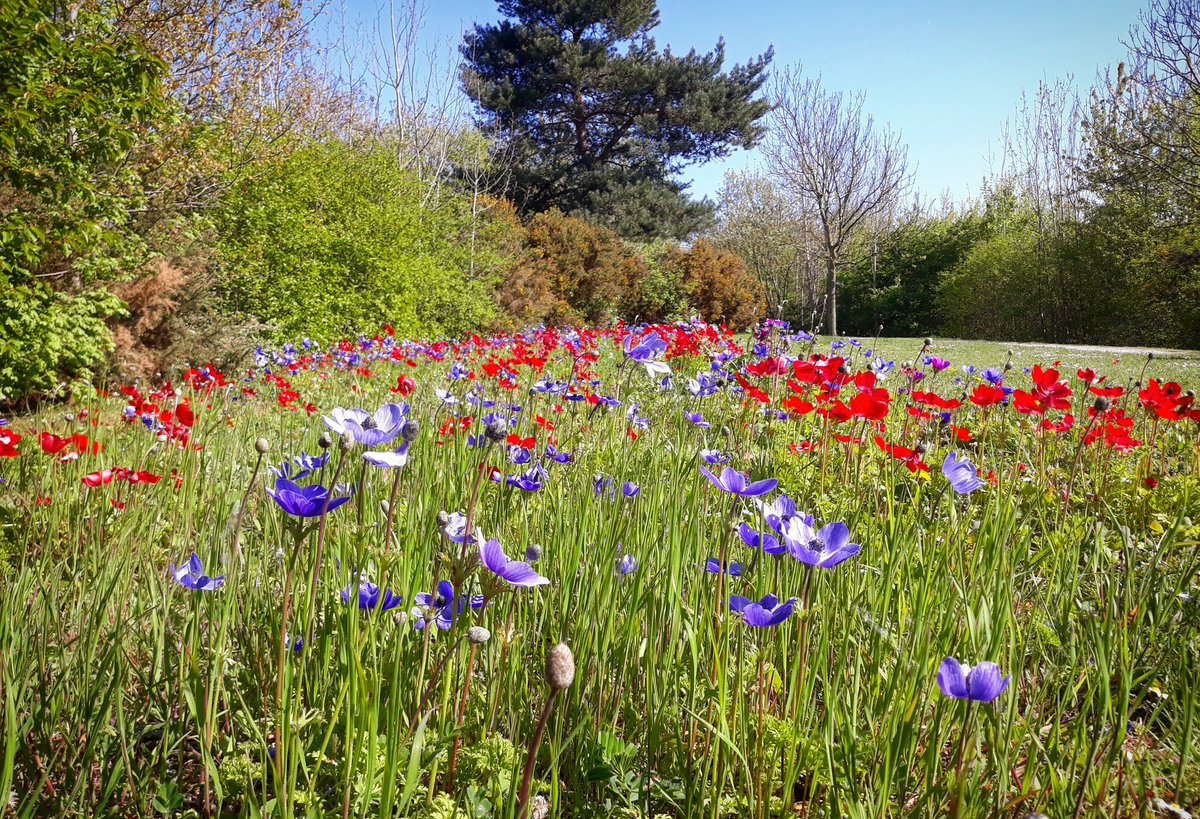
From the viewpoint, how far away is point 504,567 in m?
0.89

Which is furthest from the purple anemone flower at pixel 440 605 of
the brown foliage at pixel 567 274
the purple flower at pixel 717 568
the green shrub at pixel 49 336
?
the brown foliage at pixel 567 274

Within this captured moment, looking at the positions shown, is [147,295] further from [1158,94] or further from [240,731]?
[1158,94]

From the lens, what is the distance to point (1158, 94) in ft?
56.5

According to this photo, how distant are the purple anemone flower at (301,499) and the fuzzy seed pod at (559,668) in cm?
→ 42

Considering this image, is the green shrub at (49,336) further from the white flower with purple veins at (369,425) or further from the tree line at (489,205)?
the white flower with purple veins at (369,425)

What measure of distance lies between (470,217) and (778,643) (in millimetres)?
14422

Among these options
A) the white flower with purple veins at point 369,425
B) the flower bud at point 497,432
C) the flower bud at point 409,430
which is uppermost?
the white flower with purple veins at point 369,425

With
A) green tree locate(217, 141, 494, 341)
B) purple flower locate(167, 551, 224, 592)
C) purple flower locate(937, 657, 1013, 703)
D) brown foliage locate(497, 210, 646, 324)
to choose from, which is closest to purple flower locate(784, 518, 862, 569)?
purple flower locate(937, 657, 1013, 703)

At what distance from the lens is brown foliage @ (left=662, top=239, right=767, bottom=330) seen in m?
22.2

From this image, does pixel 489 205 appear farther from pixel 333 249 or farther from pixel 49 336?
pixel 49 336

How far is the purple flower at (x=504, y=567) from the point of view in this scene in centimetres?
87

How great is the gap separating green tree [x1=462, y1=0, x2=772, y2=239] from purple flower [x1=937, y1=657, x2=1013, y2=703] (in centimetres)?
2179

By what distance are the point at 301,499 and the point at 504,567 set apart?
11.1 inches

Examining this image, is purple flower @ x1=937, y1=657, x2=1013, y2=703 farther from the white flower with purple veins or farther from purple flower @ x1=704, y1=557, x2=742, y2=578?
the white flower with purple veins
